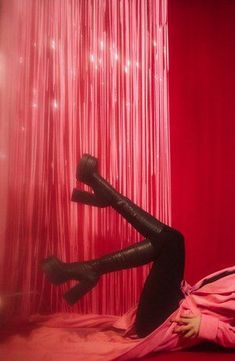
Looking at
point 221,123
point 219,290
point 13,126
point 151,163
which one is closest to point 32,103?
point 13,126

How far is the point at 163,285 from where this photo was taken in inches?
52.9

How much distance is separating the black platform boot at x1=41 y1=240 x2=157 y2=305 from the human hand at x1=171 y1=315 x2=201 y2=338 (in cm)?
22

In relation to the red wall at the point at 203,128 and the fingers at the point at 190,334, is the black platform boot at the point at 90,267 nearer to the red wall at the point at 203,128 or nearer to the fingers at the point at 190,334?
the fingers at the point at 190,334

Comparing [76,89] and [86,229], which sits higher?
[76,89]

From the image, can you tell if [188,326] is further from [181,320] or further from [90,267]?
[90,267]

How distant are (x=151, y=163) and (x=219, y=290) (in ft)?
2.27

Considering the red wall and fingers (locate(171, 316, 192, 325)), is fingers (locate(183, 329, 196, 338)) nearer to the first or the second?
fingers (locate(171, 316, 192, 325))

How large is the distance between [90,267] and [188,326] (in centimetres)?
36

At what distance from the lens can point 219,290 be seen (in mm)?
1289

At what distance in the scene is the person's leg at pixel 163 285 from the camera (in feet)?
4.40

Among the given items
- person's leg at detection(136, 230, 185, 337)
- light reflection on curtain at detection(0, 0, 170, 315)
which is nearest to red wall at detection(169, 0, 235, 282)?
light reflection on curtain at detection(0, 0, 170, 315)

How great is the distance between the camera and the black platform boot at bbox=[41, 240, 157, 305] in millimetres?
1318

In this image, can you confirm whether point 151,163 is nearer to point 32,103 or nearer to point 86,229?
point 86,229

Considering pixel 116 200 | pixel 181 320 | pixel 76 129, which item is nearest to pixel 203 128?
pixel 76 129
